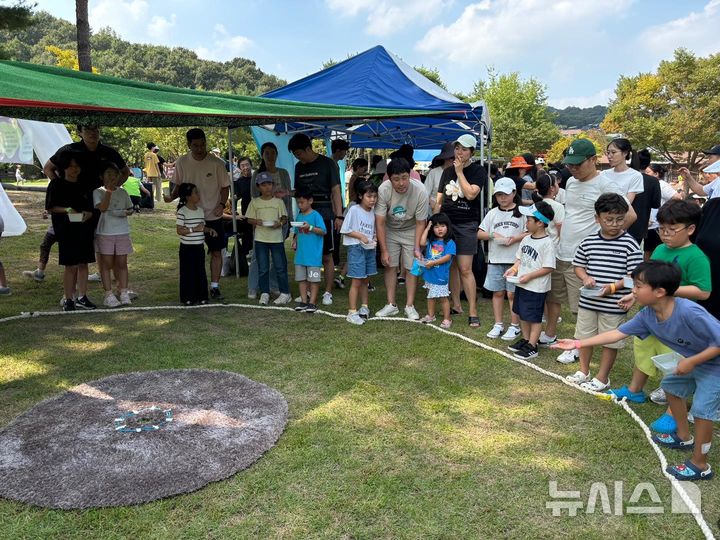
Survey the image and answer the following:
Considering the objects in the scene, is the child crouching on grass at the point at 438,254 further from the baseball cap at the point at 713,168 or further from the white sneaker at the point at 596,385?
the baseball cap at the point at 713,168

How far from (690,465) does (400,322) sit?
2.84m

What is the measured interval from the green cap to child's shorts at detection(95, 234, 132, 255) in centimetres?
422

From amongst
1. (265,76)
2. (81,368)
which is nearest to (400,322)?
(81,368)

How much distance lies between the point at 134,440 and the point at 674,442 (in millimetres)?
2917

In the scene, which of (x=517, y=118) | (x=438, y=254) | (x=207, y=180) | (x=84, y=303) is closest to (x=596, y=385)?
(x=438, y=254)

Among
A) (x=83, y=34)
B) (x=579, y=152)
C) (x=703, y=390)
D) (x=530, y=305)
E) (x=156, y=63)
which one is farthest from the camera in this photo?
(x=156, y=63)

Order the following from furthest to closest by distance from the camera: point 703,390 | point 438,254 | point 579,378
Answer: point 438,254
point 579,378
point 703,390

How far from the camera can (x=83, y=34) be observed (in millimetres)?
9438

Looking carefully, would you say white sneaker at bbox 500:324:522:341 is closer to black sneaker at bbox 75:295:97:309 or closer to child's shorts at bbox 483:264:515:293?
child's shorts at bbox 483:264:515:293

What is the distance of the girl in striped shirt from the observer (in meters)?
5.41

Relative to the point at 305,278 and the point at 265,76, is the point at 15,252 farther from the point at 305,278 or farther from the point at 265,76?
the point at 265,76

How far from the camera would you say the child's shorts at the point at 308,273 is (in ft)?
17.9

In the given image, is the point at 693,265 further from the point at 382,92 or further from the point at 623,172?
the point at 382,92

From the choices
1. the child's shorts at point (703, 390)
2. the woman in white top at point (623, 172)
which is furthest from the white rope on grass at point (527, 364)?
the woman in white top at point (623, 172)
